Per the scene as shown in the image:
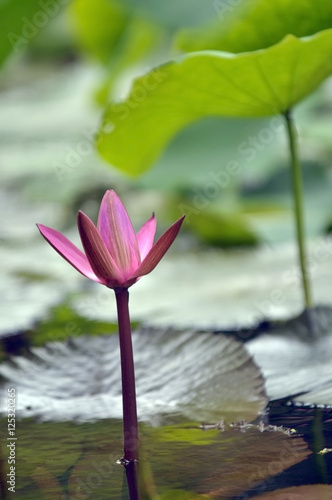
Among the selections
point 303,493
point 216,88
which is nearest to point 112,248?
point 303,493

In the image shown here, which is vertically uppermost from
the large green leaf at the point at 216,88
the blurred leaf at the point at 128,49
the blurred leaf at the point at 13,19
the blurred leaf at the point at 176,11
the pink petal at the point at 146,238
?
the blurred leaf at the point at 128,49

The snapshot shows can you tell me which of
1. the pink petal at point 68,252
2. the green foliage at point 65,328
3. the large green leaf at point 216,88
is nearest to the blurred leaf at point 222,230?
the green foliage at point 65,328

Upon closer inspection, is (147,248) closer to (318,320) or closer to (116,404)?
(116,404)

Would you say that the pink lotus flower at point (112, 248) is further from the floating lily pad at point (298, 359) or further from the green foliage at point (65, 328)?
the green foliage at point (65, 328)

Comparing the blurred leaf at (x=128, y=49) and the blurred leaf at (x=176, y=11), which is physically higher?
the blurred leaf at (x=128, y=49)

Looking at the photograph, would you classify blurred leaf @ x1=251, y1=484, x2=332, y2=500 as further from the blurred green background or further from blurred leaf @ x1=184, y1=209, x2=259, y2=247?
blurred leaf @ x1=184, y1=209, x2=259, y2=247

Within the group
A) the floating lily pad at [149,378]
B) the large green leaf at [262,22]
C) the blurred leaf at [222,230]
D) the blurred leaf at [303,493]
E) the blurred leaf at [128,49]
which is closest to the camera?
the blurred leaf at [303,493]

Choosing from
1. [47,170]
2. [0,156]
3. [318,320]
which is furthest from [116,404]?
[0,156]
